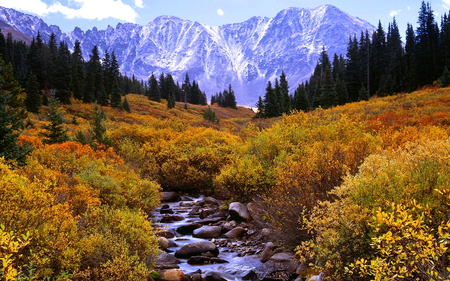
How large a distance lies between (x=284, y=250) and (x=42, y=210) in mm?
7230

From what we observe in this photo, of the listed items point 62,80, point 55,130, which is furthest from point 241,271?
point 62,80

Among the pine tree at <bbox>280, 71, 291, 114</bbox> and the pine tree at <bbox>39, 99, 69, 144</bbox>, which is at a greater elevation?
the pine tree at <bbox>280, 71, 291, 114</bbox>

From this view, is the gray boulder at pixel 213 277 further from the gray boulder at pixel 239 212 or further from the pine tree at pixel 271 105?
the pine tree at pixel 271 105

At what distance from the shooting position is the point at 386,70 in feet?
229

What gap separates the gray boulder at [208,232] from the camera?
13.7 metres

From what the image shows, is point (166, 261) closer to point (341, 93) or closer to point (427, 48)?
point (341, 93)

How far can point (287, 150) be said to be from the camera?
16.7m

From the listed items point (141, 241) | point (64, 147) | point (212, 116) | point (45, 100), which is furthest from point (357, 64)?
point (141, 241)

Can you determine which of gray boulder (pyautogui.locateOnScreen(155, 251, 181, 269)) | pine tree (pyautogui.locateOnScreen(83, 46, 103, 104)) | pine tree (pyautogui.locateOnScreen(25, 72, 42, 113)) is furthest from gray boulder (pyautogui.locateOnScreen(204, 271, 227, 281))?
pine tree (pyautogui.locateOnScreen(83, 46, 103, 104))

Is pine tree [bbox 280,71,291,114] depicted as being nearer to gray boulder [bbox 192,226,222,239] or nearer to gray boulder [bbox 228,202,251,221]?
gray boulder [bbox 228,202,251,221]

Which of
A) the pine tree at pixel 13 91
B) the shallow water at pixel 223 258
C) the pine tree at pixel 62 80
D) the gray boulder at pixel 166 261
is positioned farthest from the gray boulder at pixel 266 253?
the pine tree at pixel 62 80

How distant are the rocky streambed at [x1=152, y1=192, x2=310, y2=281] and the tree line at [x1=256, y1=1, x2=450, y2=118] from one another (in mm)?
40019

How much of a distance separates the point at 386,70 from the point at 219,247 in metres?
69.9

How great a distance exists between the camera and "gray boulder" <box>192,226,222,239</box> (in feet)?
44.8
